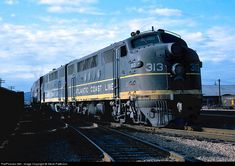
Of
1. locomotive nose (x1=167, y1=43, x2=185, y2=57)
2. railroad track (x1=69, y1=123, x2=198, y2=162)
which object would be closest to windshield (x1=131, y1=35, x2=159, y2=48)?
locomotive nose (x1=167, y1=43, x2=185, y2=57)

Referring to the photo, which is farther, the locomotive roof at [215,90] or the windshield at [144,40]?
the locomotive roof at [215,90]

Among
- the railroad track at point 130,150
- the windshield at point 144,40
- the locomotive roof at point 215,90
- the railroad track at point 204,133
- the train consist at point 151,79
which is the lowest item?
the railroad track at point 130,150

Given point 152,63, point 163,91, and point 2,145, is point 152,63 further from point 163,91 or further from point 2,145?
point 2,145

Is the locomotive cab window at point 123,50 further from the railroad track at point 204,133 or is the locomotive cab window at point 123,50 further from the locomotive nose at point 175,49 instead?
the railroad track at point 204,133

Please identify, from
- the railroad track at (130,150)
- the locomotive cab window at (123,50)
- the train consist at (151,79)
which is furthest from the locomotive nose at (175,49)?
the railroad track at (130,150)

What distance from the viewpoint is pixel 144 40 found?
16.9m

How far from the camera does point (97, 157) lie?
33.0ft

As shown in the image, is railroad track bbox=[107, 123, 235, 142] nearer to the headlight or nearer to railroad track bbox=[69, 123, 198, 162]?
railroad track bbox=[69, 123, 198, 162]

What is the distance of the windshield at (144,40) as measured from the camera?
16734 millimetres

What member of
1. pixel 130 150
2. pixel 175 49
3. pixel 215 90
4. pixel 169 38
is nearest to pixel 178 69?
Answer: pixel 175 49

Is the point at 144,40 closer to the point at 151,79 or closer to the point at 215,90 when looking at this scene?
the point at 151,79

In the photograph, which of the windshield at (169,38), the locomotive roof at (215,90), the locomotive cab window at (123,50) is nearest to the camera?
the windshield at (169,38)

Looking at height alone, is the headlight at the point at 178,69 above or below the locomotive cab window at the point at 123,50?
below

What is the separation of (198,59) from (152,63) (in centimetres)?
205
